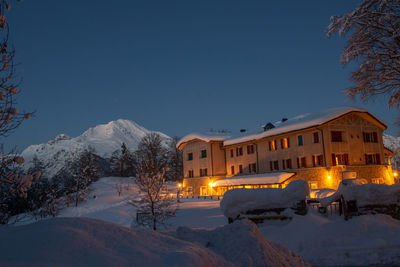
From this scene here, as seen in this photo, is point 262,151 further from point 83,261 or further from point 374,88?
point 83,261

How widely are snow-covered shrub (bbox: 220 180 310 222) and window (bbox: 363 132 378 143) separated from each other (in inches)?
1016

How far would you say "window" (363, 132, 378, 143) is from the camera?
109 feet

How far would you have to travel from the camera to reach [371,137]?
33.8 metres

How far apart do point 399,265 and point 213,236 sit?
531cm

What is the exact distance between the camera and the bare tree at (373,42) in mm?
11344

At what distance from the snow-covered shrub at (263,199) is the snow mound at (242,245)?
541cm

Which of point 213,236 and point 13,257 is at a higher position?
point 13,257

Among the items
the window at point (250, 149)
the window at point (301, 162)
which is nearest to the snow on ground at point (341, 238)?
the window at point (301, 162)

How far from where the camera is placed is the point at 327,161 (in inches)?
1186

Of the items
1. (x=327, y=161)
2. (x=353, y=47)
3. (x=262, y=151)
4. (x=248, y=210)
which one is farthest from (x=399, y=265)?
(x=262, y=151)

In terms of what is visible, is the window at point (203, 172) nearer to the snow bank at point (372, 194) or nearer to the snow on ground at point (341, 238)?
the snow on ground at point (341, 238)

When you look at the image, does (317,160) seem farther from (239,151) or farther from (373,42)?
(373,42)

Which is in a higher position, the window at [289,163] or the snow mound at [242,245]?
the window at [289,163]

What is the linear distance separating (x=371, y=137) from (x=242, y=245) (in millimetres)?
33733
